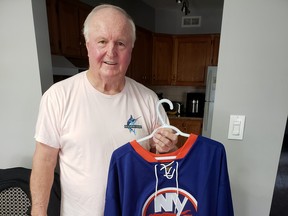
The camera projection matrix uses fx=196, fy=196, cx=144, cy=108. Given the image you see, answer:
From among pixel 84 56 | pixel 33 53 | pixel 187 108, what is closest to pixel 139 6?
pixel 84 56

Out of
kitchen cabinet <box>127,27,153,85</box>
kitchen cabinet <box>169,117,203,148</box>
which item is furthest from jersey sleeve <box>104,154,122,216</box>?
kitchen cabinet <box>169,117,203,148</box>

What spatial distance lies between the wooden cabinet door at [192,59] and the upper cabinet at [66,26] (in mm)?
1758

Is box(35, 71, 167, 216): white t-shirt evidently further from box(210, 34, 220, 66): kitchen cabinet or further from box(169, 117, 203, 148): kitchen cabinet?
box(210, 34, 220, 66): kitchen cabinet

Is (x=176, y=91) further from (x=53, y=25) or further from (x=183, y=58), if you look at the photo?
(x=53, y=25)

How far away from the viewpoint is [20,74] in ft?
3.67

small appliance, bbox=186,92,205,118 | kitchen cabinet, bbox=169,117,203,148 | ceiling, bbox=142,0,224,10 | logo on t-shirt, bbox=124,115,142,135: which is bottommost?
kitchen cabinet, bbox=169,117,203,148

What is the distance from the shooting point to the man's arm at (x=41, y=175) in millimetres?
751

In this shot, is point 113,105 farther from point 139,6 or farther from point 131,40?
point 139,6

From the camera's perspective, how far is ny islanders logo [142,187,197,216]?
735mm

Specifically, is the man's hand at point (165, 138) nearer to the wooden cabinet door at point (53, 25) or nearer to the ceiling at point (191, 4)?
the wooden cabinet door at point (53, 25)

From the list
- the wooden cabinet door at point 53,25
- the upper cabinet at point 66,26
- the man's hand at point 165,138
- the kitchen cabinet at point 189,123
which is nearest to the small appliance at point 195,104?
the kitchen cabinet at point 189,123

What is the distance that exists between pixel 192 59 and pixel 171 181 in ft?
9.44

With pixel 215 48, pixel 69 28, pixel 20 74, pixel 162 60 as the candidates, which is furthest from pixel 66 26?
pixel 215 48

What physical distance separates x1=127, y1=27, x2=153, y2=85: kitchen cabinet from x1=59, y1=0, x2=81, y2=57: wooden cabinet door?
95 cm
